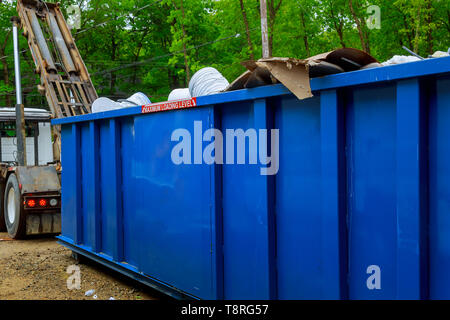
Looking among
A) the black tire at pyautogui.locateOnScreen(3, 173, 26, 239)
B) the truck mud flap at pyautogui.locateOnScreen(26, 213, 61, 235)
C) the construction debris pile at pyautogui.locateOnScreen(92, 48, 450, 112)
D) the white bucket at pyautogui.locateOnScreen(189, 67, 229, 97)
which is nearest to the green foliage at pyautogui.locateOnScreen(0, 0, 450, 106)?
the truck mud flap at pyautogui.locateOnScreen(26, 213, 61, 235)

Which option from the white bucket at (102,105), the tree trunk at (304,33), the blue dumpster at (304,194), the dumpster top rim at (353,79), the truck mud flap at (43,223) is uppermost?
the tree trunk at (304,33)

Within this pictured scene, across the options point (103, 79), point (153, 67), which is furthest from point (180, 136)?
point (103, 79)

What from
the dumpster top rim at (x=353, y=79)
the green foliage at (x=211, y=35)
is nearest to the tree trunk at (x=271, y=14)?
the green foliage at (x=211, y=35)

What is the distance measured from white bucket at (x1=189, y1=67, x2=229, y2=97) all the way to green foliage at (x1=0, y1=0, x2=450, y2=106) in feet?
42.5

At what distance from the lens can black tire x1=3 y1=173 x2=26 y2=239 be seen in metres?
9.03

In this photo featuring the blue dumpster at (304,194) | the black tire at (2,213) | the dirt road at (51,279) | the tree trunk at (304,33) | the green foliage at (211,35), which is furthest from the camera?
the tree trunk at (304,33)

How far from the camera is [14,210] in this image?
31.3 feet

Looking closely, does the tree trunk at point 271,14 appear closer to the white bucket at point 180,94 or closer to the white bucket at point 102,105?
the white bucket at point 102,105

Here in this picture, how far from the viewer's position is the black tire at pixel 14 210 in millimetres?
9031

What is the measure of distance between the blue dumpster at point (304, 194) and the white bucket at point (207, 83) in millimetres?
337

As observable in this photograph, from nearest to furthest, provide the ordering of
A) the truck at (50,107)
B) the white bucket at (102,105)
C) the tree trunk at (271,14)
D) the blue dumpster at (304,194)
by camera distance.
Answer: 1. the blue dumpster at (304,194)
2. the white bucket at (102,105)
3. the truck at (50,107)
4. the tree trunk at (271,14)

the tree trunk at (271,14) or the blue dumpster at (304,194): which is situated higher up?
the tree trunk at (271,14)

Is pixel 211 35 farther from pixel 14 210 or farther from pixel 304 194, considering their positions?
pixel 304 194
